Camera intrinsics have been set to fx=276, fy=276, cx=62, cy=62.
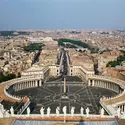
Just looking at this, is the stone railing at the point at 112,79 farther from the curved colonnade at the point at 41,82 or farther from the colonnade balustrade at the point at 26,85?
the colonnade balustrade at the point at 26,85

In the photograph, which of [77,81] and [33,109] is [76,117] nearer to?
[33,109]

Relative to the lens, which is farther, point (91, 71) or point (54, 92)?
point (91, 71)

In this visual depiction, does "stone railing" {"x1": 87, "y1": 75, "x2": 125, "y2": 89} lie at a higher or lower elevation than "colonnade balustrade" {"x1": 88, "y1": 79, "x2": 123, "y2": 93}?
higher

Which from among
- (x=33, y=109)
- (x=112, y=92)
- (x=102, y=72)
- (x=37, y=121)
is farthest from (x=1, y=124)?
(x=102, y=72)

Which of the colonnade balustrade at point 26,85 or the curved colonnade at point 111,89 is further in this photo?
the colonnade balustrade at point 26,85

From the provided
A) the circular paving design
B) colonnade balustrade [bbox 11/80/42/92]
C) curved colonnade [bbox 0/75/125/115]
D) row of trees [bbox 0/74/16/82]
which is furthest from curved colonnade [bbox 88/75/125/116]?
row of trees [bbox 0/74/16/82]

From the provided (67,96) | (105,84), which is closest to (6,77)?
(67,96)

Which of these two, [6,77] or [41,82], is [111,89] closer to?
[41,82]

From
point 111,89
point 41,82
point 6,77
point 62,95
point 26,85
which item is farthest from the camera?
point 6,77

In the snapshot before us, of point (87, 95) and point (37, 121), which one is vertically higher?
point (37, 121)

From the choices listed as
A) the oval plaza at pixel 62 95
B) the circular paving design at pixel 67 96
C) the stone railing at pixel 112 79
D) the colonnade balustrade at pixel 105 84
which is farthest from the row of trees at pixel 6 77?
the colonnade balustrade at pixel 105 84

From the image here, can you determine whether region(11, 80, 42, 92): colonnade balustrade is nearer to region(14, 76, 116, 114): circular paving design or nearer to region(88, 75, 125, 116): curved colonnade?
region(14, 76, 116, 114): circular paving design
